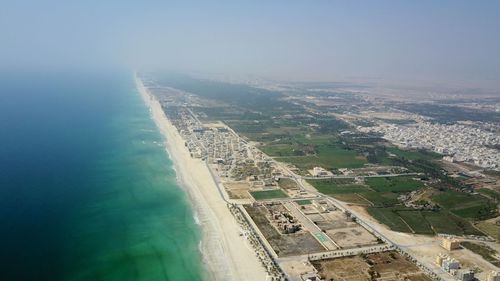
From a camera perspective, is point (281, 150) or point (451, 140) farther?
point (451, 140)

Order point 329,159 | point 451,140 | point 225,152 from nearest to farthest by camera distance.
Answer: point 329,159, point 225,152, point 451,140

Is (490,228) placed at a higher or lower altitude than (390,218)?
higher

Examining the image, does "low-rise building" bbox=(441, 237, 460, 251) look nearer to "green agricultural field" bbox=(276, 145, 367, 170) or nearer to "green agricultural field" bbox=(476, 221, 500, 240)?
"green agricultural field" bbox=(476, 221, 500, 240)

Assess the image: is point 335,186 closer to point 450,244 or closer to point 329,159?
point 329,159

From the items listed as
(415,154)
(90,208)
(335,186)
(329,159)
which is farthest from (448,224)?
(90,208)

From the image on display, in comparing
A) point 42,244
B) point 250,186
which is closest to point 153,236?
point 42,244

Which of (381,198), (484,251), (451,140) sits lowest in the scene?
(484,251)
